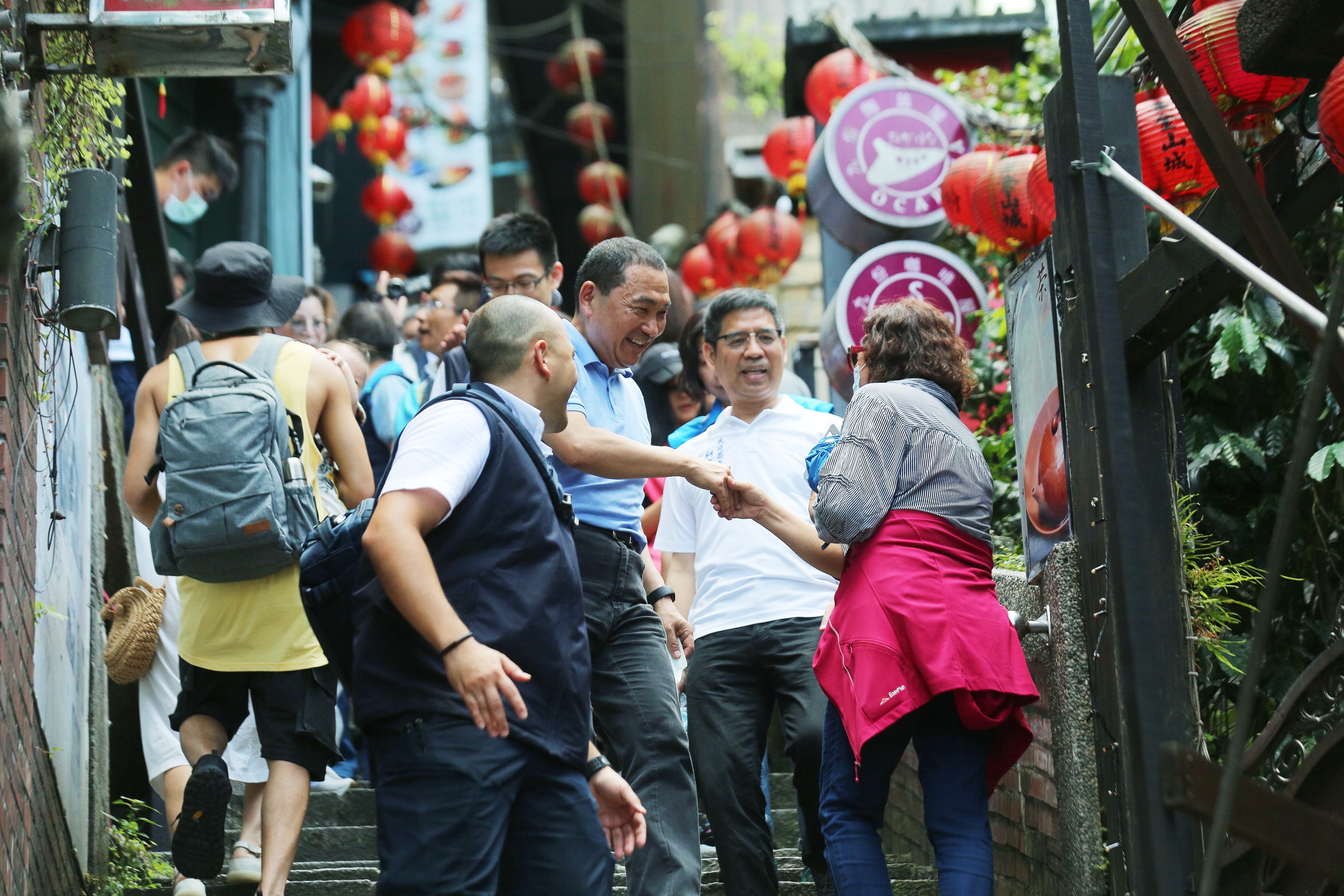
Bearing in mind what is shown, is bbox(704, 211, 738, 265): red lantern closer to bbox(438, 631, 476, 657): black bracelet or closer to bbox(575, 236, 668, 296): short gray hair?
bbox(575, 236, 668, 296): short gray hair

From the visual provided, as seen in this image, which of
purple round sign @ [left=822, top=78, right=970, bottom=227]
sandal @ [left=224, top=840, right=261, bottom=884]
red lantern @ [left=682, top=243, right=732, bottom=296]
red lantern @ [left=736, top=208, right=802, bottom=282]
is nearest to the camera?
sandal @ [left=224, top=840, right=261, bottom=884]

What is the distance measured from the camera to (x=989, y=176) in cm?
707

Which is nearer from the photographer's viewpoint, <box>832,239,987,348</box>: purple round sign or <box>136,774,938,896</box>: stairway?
<box>136,774,938,896</box>: stairway

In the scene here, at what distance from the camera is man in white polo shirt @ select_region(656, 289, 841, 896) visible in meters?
4.49

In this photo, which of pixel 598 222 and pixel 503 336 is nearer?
pixel 503 336

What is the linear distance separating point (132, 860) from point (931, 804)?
3.08 metres

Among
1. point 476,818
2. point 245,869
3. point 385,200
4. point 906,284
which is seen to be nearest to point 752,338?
point 245,869

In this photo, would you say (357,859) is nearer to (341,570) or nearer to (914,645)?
(341,570)

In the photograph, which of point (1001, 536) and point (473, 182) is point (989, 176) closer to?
point (1001, 536)


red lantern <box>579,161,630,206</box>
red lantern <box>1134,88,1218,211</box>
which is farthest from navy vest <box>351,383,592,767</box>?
red lantern <box>579,161,630,206</box>

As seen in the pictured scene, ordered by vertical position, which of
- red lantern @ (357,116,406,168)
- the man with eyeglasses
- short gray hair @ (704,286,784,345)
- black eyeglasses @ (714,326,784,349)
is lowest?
black eyeglasses @ (714,326,784,349)

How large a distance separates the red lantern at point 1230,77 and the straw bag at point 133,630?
3.89 meters

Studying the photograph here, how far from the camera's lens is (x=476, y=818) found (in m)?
2.91

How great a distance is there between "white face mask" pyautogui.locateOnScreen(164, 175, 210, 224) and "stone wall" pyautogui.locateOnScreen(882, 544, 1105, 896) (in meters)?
5.49
